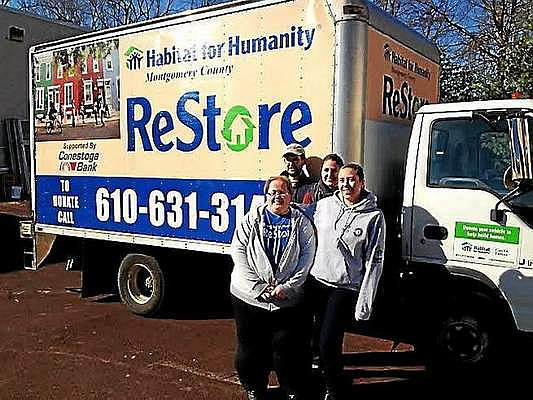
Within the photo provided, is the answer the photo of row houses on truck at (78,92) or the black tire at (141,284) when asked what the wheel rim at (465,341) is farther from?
the photo of row houses on truck at (78,92)

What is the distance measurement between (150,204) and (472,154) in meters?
3.31

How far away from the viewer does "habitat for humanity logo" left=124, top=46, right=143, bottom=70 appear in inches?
255

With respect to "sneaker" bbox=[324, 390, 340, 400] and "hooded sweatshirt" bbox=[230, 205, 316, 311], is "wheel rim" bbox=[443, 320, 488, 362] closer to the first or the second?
"sneaker" bbox=[324, 390, 340, 400]

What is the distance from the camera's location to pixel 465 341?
4934 mm

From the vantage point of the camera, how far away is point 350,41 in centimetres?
502

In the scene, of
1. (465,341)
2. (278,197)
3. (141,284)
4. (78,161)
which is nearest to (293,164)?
(278,197)

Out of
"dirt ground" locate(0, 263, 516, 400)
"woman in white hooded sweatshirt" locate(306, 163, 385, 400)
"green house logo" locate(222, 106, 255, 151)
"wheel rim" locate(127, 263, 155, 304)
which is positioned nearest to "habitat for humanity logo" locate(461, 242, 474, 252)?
"woman in white hooded sweatshirt" locate(306, 163, 385, 400)

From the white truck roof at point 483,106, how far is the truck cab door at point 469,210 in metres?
0.05

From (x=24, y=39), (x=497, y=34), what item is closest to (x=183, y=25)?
(x=24, y=39)

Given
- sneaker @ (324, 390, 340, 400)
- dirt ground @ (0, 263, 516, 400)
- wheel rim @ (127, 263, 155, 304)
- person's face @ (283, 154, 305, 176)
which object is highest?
person's face @ (283, 154, 305, 176)

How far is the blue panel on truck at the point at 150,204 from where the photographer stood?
5828 millimetres

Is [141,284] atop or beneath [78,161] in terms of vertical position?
beneath

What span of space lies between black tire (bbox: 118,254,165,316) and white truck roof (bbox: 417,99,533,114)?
3491 millimetres

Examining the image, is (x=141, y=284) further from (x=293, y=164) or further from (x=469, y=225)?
(x=469, y=225)
